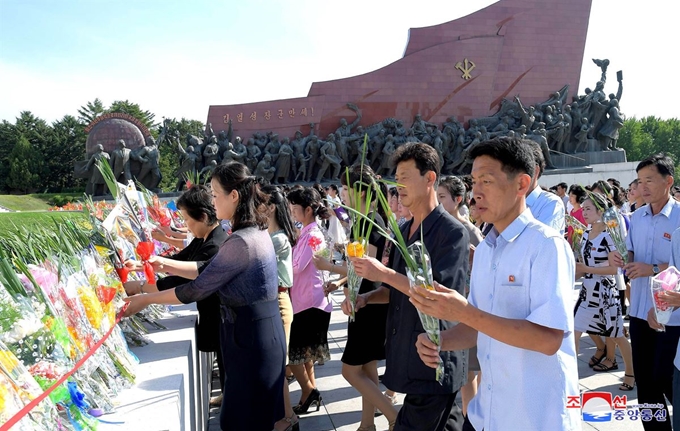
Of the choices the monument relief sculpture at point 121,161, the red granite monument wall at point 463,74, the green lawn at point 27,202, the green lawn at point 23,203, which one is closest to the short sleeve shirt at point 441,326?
the monument relief sculpture at point 121,161

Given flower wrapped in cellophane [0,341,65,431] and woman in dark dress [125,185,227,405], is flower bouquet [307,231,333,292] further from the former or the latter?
flower wrapped in cellophane [0,341,65,431]

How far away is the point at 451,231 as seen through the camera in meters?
1.92

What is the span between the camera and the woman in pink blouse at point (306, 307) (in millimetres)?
3221

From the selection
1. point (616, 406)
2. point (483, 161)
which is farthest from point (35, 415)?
point (616, 406)

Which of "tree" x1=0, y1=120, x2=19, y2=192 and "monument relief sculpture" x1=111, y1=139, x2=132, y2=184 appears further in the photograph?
"tree" x1=0, y1=120, x2=19, y2=192

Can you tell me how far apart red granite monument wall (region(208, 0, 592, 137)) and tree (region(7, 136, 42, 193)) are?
Answer: 74.3ft

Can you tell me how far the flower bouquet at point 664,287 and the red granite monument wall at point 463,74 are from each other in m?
15.2

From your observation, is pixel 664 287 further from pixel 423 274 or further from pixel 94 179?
pixel 94 179

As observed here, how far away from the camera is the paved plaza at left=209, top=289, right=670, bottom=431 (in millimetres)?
3038

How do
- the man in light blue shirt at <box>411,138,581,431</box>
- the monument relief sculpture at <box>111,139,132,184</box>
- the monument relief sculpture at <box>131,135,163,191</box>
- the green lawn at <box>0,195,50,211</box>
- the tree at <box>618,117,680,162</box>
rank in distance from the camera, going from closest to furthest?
the man in light blue shirt at <box>411,138,581,431</box>
the monument relief sculpture at <box>111,139,132,184</box>
the monument relief sculpture at <box>131,135,163,191</box>
the green lawn at <box>0,195,50,211</box>
the tree at <box>618,117,680,162</box>

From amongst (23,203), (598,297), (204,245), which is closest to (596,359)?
(598,297)

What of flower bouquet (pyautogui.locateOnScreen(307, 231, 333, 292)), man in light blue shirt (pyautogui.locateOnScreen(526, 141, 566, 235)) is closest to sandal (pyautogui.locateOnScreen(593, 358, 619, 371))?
man in light blue shirt (pyautogui.locateOnScreen(526, 141, 566, 235))

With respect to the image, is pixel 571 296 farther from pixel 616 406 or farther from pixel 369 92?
pixel 369 92

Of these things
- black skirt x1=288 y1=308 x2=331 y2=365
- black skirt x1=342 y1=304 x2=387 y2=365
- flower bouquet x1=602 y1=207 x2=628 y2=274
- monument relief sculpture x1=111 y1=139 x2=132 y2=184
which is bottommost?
black skirt x1=288 y1=308 x2=331 y2=365
